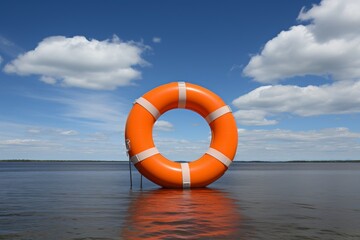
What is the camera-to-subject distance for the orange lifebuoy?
7719 millimetres

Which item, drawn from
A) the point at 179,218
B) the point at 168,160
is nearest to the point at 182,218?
the point at 179,218

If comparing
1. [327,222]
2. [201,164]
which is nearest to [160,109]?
[201,164]

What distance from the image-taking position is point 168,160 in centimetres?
787

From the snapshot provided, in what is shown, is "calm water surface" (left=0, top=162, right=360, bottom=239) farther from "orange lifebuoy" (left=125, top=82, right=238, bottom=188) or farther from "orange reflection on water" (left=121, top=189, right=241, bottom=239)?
"orange lifebuoy" (left=125, top=82, right=238, bottom=188)

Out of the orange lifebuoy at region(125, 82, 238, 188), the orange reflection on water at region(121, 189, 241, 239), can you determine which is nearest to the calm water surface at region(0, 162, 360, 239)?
the orange reflection on water at region(121, 189, 241, 239)

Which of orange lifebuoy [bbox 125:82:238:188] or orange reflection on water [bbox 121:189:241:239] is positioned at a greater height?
orange lifebuoy [bbox 125:82:238:188]

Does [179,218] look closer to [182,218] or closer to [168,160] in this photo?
[182,218]

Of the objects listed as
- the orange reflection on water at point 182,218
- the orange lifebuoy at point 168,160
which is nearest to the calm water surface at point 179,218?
the orange reflection on water at point 182,218

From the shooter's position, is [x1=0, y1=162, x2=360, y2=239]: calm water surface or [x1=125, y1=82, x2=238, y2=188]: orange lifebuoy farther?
[x1=125, y1=82, x2=238, y2=188]: orange lifebuoy

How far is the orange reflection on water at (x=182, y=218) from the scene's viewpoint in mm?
3797

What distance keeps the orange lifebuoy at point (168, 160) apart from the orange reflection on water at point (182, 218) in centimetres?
70

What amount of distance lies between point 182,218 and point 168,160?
10.4 feet

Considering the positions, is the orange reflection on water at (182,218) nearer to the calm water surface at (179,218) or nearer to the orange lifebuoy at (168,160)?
the calm water surface at (179,218)

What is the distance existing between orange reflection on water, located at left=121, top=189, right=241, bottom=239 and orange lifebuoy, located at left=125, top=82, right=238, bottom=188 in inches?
27.4
